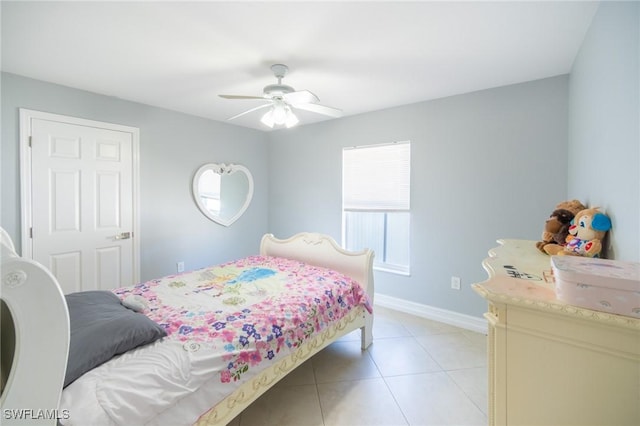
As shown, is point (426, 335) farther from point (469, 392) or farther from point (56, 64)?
point (56, 64)

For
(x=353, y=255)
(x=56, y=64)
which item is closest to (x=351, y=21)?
(x=353, y=255)

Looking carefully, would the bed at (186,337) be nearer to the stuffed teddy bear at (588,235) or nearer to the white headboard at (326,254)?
the white headboard at (326,254)

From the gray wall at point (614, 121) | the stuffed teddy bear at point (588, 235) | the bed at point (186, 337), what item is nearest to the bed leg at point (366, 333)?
the bed at point (186, 337)

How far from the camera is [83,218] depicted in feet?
8.97

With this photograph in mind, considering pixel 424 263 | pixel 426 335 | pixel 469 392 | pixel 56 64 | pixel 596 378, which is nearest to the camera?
pixel 596 378

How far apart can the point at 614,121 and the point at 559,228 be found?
571 millimetres

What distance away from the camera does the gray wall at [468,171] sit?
244cm

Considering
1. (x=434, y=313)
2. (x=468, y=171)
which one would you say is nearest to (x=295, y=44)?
(x=468, y=171)

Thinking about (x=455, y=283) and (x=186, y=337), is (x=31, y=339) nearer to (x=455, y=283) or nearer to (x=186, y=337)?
(x=186, y=337)

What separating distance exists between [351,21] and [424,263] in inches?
97.1

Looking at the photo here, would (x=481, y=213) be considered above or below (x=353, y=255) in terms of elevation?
above

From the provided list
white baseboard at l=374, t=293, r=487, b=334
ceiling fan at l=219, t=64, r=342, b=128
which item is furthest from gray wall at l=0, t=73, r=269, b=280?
white baseboard at l=374, t=293, r=487, b=334

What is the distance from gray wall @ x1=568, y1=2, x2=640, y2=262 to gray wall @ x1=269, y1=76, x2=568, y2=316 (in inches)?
24.3

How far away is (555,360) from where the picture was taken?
0.74m
